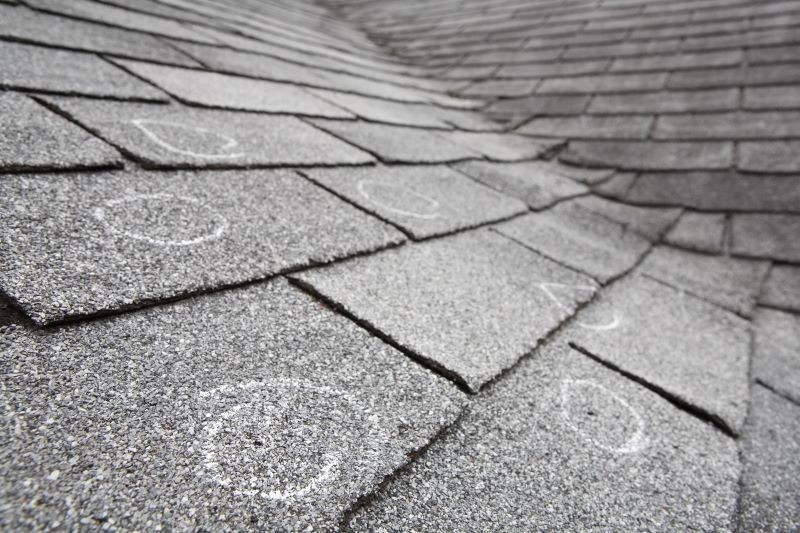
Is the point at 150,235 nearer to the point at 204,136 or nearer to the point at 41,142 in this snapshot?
the point at 41,142

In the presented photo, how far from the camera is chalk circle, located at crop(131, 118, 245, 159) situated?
3.79 ft

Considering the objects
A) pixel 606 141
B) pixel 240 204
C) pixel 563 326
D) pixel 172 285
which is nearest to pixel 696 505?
pixel 563 326

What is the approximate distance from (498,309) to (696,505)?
1.71 ft

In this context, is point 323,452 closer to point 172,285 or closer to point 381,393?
point 381,393

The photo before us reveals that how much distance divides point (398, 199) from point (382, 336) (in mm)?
677

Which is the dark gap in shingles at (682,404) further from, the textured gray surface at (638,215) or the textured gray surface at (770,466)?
the textured gray surface at (638,215)

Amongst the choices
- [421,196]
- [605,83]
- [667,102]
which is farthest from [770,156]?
[421,196]

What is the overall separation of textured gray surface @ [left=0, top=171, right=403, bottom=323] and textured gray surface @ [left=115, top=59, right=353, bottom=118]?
493mm

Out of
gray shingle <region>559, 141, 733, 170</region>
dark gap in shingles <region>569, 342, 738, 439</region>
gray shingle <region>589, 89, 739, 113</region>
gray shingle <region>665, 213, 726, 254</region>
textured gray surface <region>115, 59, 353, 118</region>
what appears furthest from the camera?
gray shingle <region>589, 89, 739, 113</region>

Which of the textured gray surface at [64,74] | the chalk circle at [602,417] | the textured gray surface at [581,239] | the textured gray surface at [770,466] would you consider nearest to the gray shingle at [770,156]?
the textured gray surface at [581,239]

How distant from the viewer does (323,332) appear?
0.82 metres

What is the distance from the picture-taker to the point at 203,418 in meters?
0.59

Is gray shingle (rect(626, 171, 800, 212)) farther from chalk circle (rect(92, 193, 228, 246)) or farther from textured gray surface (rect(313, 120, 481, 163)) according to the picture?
chalk circle (rect(92, 193, 228, 246))

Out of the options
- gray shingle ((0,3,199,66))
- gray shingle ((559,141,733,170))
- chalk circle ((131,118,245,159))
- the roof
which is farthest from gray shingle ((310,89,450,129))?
chalk circle ((131,118,245,159))
